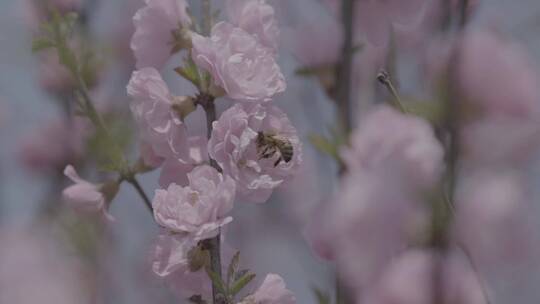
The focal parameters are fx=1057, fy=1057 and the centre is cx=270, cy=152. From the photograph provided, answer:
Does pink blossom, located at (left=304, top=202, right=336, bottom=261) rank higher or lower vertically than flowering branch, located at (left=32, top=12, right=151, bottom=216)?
lower

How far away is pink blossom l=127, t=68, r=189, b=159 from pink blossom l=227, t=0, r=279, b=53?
4.2 inches

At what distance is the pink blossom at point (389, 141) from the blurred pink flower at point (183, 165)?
0.55 ft

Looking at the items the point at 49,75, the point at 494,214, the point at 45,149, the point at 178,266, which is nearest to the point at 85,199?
the point at 178,266

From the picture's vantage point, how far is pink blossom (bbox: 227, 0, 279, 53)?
41.4 inches

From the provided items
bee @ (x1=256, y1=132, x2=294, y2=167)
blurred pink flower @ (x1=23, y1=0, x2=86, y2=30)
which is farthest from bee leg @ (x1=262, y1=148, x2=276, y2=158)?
blurred pink flower @ (x1=23, y1=0, x2=86, y2=30)

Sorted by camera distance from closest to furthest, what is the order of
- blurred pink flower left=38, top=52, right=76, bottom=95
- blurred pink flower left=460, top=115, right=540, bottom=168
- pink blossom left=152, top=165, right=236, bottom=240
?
1. blurred pink flower left=460, top=115, right=540, bottom=168
2. pink blossom left=152, top=165, right=236, bottom=240
3. blurred pink flower left=38, top=52, right=76, bottom=95

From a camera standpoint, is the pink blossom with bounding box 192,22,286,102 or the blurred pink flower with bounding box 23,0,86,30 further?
the blurred pink flower with bounding box 23,0,86,30

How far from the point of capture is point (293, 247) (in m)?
1.63

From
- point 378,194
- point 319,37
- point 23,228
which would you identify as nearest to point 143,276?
point 23,228

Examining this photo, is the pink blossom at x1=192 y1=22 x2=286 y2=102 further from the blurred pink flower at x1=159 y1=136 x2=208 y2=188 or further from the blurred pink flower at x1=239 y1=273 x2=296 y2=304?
the blurred pink flower at x1=239 y1=273 x2=296 y2=304

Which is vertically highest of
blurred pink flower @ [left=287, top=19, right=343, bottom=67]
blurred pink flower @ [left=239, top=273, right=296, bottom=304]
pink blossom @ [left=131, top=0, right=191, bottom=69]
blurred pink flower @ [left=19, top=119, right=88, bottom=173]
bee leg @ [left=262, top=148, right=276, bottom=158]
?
pink blossom @ [left=131, top=0, right=191, bottom=69]

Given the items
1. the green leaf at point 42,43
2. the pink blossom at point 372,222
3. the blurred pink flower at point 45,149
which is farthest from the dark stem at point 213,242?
the blurred pink flower at point 45,149

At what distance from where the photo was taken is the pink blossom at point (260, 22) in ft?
3.45

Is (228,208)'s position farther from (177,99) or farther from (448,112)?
(448,112)
